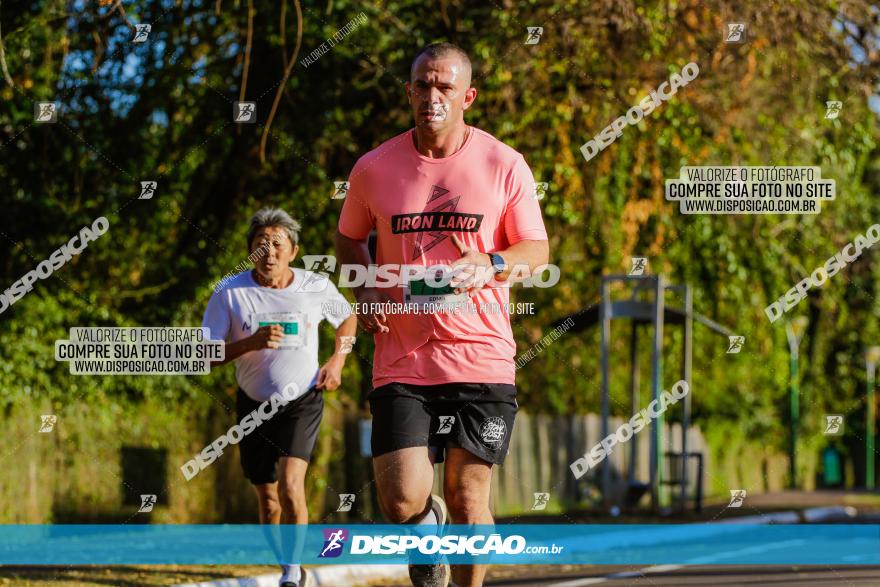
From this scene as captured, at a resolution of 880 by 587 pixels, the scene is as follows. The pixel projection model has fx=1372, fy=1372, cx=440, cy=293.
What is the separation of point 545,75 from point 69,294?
5071 millimetres

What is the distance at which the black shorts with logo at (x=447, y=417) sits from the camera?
577 centimetres

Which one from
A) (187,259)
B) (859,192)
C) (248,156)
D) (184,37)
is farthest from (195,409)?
(859,192)

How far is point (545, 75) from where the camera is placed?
1361cm

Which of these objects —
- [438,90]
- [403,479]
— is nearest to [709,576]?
[403,479]

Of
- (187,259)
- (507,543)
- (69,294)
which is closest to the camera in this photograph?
(507,543)

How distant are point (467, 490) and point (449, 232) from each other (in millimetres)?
1094

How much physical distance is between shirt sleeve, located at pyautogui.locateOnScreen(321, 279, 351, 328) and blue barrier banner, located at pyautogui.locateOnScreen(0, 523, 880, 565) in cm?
130

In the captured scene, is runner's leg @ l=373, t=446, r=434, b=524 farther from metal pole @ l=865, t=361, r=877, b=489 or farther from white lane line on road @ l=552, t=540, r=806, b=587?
metal pole @ l=865, t=361, r=877, b=489

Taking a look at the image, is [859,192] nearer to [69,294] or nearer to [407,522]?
[69,294]

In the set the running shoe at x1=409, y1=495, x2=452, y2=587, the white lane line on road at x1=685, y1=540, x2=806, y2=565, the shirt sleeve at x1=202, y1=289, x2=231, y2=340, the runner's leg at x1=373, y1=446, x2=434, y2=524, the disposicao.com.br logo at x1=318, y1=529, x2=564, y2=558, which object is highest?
the shirt sleeve at x1=202, y1=289, x2=231, y2=340

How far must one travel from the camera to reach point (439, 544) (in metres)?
5.96

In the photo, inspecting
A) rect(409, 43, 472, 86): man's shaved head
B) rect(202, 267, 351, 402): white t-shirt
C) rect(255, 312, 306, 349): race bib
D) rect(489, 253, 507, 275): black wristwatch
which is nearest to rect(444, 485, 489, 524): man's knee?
rect(489, 253, 507, 275): black wristwatch

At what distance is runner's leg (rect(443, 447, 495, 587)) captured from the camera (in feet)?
19.0

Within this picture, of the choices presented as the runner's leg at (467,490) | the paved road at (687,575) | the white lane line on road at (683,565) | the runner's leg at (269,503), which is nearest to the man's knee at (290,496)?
the runner's leg at (269,503)
